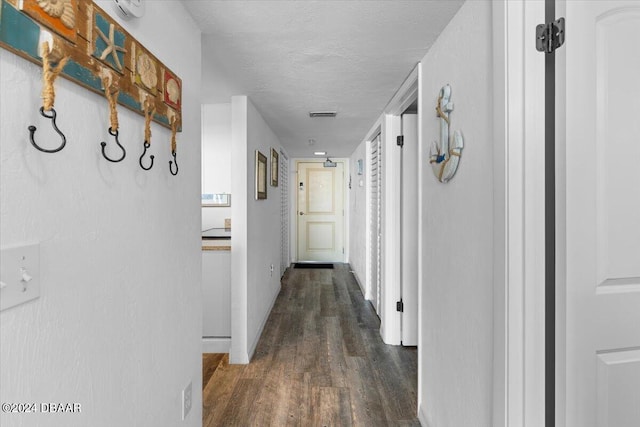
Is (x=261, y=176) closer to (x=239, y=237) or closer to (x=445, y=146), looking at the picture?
(x=239, y=237)

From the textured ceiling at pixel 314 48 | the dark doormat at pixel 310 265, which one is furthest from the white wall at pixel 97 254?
the dark doormat at pixel 310 265

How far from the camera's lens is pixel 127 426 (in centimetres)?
103

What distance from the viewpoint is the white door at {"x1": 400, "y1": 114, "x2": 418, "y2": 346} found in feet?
9.51

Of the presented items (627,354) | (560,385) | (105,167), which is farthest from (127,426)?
(627,354)

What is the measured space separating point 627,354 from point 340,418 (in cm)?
146

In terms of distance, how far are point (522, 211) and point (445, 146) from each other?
598 mm

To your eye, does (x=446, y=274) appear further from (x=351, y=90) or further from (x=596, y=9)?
(x=351, y=90)

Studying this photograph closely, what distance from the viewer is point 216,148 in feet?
10.7

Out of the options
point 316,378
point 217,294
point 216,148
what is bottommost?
point 316,378

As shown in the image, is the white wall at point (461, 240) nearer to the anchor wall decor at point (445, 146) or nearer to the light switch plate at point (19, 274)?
the anchor wall decor at point (445, 146)

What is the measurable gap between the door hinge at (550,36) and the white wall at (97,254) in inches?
50.1

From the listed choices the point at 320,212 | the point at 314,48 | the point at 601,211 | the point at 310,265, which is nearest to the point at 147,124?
the point at 314,48

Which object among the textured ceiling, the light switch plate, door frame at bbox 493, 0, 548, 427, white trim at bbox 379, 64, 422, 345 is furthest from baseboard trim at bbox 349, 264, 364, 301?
the light switch plate

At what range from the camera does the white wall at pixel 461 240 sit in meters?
1.20
